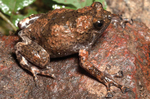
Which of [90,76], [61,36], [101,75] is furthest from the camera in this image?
[61,36]

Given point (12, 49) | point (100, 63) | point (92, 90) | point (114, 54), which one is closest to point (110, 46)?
point (114, 54)

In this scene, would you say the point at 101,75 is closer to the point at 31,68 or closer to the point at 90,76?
the point at 90,76

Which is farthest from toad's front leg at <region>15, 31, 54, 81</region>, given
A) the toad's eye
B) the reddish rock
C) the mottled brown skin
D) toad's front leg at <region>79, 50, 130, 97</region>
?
the toad's eye

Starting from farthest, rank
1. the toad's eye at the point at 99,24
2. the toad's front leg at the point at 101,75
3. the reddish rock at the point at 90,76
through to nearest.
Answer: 1. the toad's eye at the point at 99,24
2. the reddish rock at the point at 90,76
3. the toad's front leg at the point at 101,75

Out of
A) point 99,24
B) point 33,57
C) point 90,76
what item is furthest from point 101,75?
point 33,57

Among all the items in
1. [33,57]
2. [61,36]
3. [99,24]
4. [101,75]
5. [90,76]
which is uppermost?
[99,24]

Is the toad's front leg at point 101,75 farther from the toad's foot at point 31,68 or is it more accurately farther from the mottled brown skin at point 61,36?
the toad's foot at point 31,68

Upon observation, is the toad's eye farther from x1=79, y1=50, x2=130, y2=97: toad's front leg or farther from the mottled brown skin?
x1=79, y1=50, x2=130, y2=97: toad's front leg

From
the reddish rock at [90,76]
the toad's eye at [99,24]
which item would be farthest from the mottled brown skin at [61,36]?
the reddish rock at [90,76]
